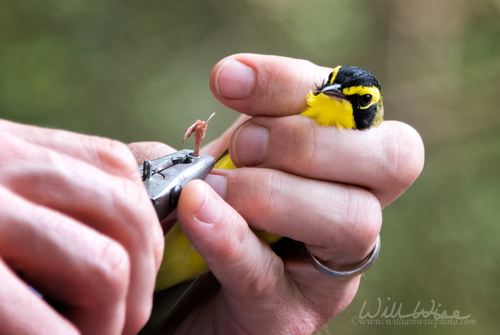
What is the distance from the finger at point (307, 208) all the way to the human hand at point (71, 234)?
1.05 ft

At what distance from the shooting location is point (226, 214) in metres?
0.50

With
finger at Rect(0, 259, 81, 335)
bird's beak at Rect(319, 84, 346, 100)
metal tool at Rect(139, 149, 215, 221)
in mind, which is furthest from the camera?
bird's beak at Rect(319, 84, 346, 100)

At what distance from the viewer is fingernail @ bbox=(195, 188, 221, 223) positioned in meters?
0.46

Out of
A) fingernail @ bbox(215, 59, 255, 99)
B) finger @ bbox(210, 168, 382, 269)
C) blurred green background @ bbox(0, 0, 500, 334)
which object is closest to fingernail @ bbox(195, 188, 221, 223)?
finger @ bbox(210, 168, 382, 269)

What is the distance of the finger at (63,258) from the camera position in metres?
0.20

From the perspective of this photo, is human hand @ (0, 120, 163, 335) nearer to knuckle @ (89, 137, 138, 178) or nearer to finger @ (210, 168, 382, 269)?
knuckle @ (89, 137, 138, 178)

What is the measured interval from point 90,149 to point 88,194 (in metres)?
0.04

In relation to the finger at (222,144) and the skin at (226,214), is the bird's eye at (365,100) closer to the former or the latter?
the skin at (226,214)

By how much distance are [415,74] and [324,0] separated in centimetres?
56

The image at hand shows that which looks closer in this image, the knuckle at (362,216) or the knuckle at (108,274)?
the knuckle at (108,274)

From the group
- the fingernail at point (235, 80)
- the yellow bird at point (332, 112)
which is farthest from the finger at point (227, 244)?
the fingernail at point (235, 80)

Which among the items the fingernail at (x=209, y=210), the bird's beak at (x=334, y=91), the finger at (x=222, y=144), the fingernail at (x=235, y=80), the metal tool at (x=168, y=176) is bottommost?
the finger at (x=222, y=144)

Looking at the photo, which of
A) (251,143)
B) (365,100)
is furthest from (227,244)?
(365,100)

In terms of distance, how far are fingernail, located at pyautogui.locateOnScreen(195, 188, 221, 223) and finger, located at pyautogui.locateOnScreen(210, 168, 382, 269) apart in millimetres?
109
